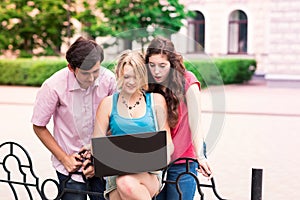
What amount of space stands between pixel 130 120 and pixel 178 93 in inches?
9.2

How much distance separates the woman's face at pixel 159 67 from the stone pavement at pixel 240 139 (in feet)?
0.65

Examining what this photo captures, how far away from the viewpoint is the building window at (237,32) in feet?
93.4

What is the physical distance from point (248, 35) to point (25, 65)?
35.2ft

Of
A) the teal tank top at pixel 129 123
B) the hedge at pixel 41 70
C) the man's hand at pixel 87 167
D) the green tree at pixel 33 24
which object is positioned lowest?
the man's hand at pixel 87 167

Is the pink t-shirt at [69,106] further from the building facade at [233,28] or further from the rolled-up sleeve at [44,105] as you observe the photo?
the building facade at [233,28]

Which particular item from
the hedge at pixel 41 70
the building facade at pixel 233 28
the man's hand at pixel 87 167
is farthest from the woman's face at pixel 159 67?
the building facade at pixel 233 28

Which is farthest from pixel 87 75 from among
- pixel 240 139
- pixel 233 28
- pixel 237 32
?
pixel 233 28

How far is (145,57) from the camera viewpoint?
2.64 metres

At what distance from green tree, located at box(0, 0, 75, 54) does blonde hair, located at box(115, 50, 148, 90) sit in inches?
866

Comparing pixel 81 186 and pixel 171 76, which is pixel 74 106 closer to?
pixel 81 186

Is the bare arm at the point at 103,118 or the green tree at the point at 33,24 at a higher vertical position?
the green tree at the point at 33,24

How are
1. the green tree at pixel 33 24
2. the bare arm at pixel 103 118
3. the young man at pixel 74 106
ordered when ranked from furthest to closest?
the green tree at pixel 33 24 → the young man at pixel 74 106 → the bare arm at pixel 103 118

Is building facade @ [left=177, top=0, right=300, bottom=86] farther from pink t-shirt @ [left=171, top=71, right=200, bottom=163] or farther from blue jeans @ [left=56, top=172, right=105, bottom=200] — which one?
pink t-shirt @ [left=171, top=71, right=200, bottom=163]

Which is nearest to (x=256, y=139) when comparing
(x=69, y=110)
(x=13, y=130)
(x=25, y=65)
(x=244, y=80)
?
(x=13, y=130)
